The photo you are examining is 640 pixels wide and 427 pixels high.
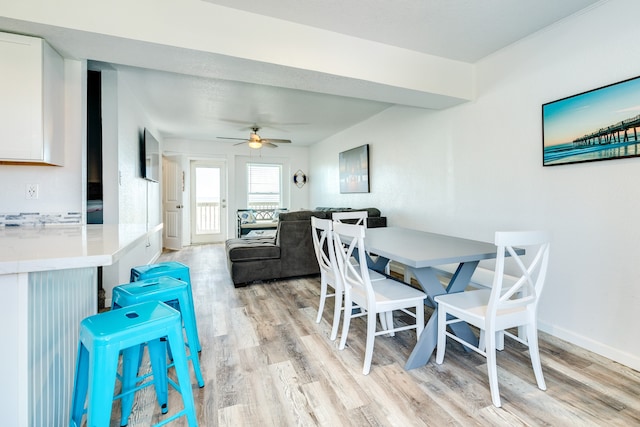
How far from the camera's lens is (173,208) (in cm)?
637

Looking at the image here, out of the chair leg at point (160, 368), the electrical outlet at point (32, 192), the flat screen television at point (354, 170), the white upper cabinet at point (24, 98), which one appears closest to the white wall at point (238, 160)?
the flat screen television at point (354, 170)

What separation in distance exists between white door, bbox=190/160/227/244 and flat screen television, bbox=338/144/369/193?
292cm

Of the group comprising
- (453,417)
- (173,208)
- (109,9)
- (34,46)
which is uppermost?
(109,9)

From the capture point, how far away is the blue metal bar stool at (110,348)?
1007mm

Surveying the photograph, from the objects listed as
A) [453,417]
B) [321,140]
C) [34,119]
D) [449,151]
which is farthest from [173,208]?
[453,417]

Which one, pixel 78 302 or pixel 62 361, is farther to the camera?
pixel 78 302

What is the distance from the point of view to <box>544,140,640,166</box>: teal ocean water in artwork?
6.24 feet

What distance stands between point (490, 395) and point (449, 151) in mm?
2397

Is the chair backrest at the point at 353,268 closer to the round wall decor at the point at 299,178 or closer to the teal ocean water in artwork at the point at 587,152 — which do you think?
the teal ocean water in artwork at the point at 587,152

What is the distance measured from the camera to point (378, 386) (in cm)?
174

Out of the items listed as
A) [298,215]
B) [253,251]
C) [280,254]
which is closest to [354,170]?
[298,215]

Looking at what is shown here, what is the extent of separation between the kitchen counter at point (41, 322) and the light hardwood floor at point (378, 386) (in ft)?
1.39

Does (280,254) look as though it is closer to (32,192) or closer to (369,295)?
(369,295)

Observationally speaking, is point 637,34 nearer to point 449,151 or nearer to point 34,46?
point 449,151
